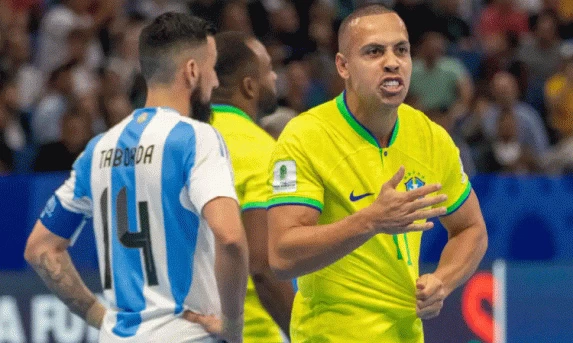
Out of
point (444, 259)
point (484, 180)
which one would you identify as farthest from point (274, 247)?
point (484, 180)

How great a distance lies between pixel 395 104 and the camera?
4629 mm

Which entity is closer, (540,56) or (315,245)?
(315,245)

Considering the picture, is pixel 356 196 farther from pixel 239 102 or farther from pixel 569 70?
pixel 569 70

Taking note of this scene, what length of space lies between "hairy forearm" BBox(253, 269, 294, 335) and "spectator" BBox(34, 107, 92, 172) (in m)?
5.95

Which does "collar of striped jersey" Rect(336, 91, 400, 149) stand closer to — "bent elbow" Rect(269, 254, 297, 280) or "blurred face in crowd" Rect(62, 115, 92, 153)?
"bent elbow" Rect(269, 254, 297, 280)

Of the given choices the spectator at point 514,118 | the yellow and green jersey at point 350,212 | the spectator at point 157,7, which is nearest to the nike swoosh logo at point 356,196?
the yellow and green jersey at point 350,212

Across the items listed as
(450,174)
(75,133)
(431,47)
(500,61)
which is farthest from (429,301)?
(500,61)

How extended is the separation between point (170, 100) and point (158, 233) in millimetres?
544

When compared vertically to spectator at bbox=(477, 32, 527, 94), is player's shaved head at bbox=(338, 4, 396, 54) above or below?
above

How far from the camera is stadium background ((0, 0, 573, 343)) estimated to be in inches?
338

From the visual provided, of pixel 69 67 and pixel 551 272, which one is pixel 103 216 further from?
pixel 69 67

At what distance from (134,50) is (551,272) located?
19.1 ft

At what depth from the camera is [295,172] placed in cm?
457

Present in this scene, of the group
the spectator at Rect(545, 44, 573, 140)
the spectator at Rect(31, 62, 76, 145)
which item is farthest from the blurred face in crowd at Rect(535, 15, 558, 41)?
the spectator at Rect(31, 62, 76, 145)
